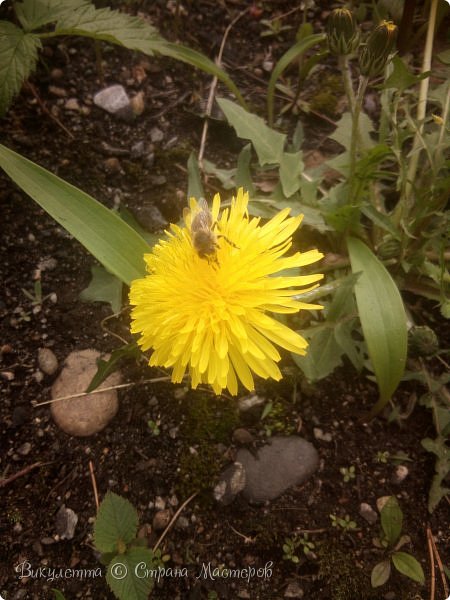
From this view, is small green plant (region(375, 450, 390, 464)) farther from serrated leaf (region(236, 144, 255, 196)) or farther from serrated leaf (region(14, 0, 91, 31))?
serrated leaf (region(14, 0, 91, 31))

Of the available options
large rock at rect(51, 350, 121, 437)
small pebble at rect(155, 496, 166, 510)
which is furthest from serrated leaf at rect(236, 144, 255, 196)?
small pebble at rect(155, 496, 166, 510)

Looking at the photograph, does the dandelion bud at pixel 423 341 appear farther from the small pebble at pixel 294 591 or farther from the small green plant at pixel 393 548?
the small pebble at pixel 294 591

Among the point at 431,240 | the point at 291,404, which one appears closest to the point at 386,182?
the point at 431,240

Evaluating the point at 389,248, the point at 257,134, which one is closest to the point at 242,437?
the point at 389,248

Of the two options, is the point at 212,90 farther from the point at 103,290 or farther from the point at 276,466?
the point at 276,466

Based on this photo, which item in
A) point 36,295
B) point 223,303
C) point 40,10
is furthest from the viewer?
point 36,295

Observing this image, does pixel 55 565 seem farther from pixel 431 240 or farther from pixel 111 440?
pixel 431 240
